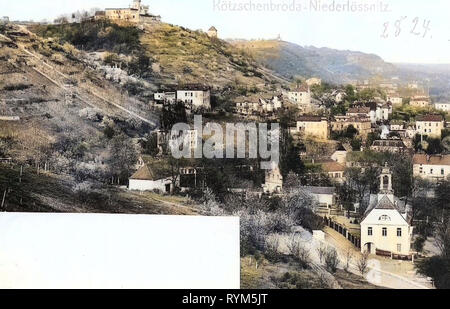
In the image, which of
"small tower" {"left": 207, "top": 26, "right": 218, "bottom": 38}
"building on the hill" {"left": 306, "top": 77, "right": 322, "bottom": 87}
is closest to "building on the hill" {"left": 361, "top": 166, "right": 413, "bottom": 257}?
"building on the hill" {"left": 306, "top": 77, "right": 322, "bottom": 87}

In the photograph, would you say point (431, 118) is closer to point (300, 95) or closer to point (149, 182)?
point (300, 95)

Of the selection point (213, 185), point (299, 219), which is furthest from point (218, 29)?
point (299, 219)

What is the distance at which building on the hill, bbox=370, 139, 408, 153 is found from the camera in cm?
866

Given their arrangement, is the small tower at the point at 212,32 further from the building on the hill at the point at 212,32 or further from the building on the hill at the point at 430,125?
the building on the hill at the point at 430,125

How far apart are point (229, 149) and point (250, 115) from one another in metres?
0.46

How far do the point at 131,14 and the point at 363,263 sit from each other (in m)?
3.92

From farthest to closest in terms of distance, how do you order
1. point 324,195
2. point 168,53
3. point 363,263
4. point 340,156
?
point 168,53, point 340,156, point 324,195, point 363,263

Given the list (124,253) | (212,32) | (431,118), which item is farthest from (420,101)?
(124,253)

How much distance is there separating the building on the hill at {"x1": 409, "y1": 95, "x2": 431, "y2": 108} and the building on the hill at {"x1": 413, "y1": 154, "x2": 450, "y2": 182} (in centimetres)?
56

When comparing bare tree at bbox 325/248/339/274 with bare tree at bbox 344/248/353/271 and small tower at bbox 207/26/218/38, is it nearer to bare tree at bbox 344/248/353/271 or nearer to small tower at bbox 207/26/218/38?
bare tree at bbox 344/248/353/271

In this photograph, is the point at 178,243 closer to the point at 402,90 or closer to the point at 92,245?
Result: the point at 92,245

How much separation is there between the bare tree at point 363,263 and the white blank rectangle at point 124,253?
4.40ft

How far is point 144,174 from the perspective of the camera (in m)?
9.02
